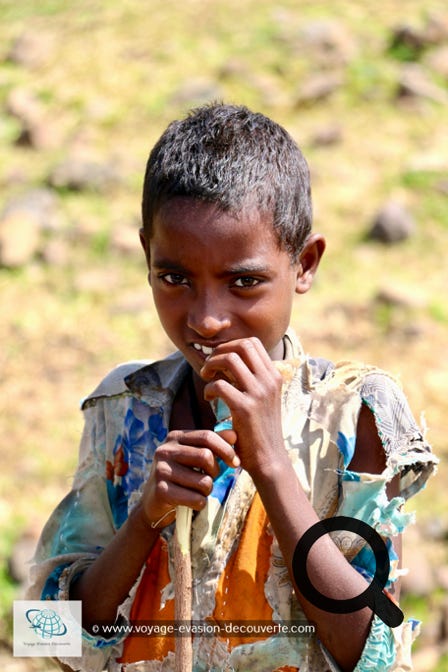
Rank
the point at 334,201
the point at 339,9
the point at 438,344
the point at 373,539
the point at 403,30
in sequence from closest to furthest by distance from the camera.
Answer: the point at 373,539 → the point at 438,344 → the point at 334,201 → the point at 403,30 → the point at 339,9

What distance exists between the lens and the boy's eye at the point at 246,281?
1.74 m

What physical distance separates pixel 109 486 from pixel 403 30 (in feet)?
23.5

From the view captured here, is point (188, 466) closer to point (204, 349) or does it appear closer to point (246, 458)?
point (246, 458)

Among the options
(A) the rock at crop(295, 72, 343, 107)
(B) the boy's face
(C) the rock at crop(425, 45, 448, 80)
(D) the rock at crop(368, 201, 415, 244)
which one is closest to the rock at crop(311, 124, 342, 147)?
(A) the rock at crop(295, 72, 343, 107)

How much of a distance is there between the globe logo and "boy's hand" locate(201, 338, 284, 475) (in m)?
0.55

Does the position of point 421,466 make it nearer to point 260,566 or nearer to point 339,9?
point 260,566

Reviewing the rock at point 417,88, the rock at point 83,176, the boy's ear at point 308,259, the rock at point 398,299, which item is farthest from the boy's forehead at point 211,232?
the rock at point 417,88

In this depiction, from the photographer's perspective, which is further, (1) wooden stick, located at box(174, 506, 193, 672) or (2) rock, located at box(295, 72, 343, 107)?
(2) rock, located at box(295, 72, 343, 107)

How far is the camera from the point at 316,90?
7.69 metres

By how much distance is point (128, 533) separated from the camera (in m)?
1.75

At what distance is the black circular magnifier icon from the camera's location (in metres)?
1.64

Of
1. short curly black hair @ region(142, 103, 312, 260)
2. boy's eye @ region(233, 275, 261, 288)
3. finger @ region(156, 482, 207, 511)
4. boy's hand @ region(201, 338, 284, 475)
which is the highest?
short curly black hair @ region(142, 103, 312, 260)

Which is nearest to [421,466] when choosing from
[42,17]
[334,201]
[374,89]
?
[334,201]

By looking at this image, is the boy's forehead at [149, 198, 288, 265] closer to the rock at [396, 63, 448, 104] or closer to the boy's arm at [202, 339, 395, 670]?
the boy's arm at [202, 339, 395, 670]
